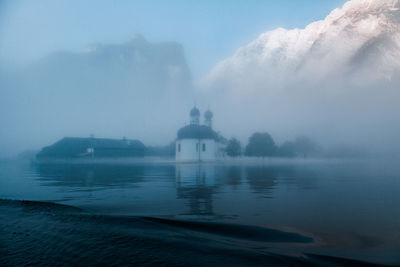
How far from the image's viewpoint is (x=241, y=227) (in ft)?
22.3

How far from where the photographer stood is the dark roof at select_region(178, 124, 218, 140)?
2849 inches

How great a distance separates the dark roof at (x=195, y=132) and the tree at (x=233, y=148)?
23.9 ft

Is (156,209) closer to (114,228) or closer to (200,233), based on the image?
(114,228)

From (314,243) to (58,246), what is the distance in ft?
15.9

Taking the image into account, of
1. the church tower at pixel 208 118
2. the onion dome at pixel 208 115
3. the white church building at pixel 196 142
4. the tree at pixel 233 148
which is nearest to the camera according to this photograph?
the white church building at pixel 196 142

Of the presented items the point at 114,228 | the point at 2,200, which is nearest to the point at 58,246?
the point at 114,228

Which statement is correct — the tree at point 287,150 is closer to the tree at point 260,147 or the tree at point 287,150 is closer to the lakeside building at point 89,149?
the tree at point 260,147

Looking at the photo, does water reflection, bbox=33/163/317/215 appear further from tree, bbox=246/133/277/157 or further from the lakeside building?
tree, bbox=246/133/277/157

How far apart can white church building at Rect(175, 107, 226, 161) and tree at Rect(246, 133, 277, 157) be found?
40.1ft

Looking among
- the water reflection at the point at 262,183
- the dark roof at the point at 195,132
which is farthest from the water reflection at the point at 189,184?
the dark roof at the point at 195,132

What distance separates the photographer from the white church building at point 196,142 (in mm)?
72375

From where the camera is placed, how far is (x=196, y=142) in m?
72.4

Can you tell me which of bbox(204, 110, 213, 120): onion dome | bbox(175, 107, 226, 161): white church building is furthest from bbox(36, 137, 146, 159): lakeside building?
bbox(204, 110, 213, 120): onion dome

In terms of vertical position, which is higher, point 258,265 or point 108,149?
point 108,149
